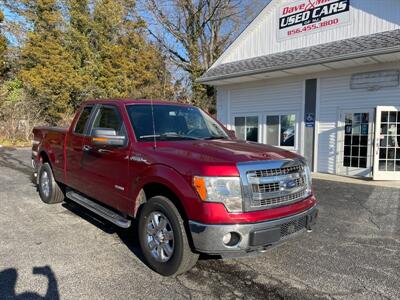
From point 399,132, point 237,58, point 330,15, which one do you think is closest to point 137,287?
point 399,132

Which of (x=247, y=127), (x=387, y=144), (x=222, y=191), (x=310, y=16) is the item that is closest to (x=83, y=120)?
(x=222, y=191)

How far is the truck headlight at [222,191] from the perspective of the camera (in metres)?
3.55

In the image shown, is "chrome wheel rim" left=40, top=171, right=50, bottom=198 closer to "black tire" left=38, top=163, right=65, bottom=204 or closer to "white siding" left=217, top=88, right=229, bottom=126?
"black tire" left=38, top=163, right=65, bottom=204

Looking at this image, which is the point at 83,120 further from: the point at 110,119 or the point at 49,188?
the point at 49,188

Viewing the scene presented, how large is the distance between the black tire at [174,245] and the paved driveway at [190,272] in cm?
12

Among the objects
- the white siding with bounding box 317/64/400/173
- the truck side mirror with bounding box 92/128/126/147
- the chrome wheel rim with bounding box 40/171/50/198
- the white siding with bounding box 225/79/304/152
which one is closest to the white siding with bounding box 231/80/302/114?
the white siding with bounding box 225/79/304/152

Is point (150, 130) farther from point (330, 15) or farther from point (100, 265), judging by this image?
point (330, 15)

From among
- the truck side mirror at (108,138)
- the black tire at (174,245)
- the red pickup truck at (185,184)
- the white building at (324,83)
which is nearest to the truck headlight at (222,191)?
the red pickup truck at (185,184)

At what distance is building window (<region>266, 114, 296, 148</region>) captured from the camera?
14047 millimetres

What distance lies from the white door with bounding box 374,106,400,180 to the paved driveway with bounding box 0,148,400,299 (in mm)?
5126

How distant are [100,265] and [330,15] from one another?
1248 centimetres

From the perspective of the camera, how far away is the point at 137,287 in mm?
3719

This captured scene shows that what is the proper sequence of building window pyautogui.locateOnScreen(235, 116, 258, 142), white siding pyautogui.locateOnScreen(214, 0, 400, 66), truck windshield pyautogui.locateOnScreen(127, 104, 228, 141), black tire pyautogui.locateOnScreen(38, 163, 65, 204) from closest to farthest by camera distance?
truck windshield pyautogui.locateOnScreen(127, 104, 228, 141)
black tire pyautogui.locateOnScreen(38, 163, 65, 204)
white siding pyautogui.locateOnScreen(214, 0, 400, 66)
building window pyautogui.locateOnScreen(235, 116, 258, 142)

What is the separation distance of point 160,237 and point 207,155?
1.07 metres
